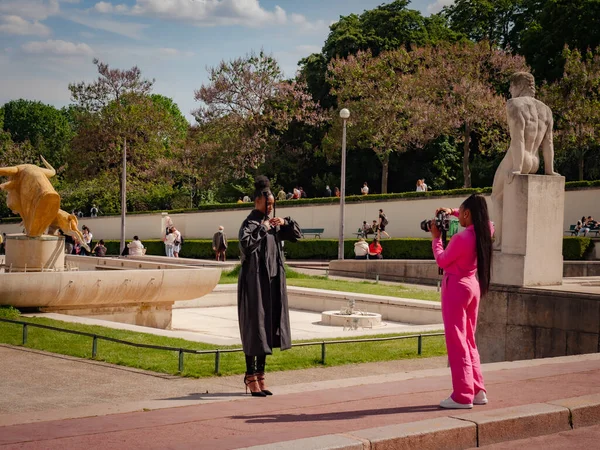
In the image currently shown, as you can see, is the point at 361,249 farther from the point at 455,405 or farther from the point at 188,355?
the point at 455,405

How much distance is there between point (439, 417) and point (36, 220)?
47.8 feet

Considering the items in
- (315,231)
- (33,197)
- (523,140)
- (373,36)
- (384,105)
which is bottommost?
(315,231)

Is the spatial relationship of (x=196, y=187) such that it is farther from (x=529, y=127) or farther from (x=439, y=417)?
(x=439, y=417)

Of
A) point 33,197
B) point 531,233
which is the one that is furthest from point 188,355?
point 33,197

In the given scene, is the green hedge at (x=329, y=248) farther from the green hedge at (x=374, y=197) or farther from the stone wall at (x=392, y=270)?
the stone wall at (x=392, y=270)

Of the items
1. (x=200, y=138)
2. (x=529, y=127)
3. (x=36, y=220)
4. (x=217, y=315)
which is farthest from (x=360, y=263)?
(x=200, y=138)

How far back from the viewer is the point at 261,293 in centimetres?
800

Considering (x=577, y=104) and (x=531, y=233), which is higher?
(x=577, y=104)

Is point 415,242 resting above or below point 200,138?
below

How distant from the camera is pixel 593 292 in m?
11.8

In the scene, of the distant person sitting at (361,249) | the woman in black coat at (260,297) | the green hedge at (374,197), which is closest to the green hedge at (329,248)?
the distant person sitting at (361,249)

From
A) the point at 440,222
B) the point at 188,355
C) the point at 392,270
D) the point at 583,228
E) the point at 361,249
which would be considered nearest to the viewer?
the point at 440,222

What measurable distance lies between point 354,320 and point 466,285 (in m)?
12.1

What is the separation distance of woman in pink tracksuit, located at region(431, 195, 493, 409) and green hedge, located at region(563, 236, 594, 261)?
24935 millimetres
